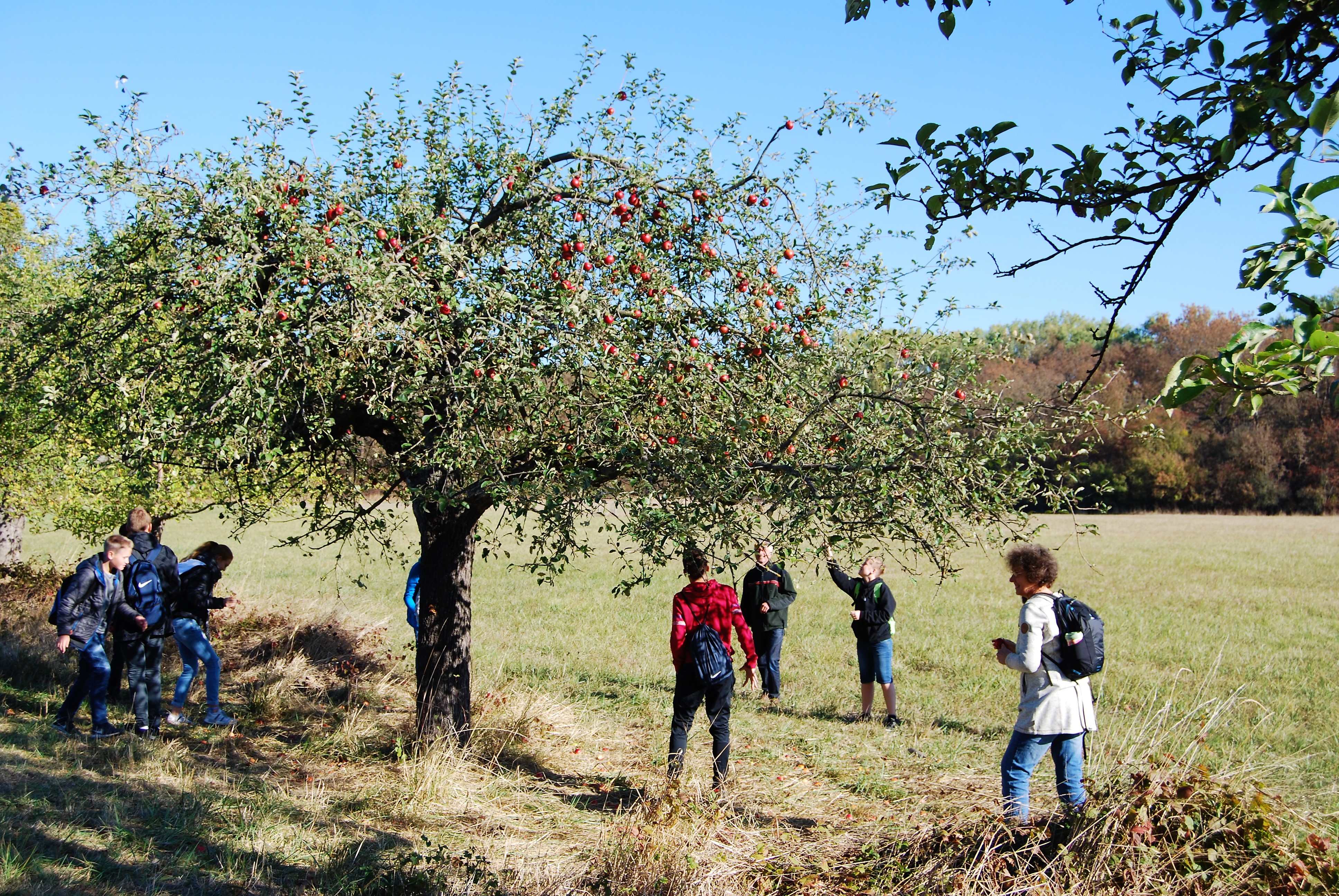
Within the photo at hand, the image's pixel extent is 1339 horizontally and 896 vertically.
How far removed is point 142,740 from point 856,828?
18.1 feet

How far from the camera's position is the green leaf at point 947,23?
290 cm

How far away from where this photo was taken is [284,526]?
27.2 meters

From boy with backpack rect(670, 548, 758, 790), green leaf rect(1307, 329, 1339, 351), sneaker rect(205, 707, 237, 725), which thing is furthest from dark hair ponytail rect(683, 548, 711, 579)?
sneaker rect(205, 707, 237, 725)

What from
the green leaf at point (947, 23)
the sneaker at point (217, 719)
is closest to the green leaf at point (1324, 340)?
the green leaf at point (947, 23)

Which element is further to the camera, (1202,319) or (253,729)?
(1202,319)

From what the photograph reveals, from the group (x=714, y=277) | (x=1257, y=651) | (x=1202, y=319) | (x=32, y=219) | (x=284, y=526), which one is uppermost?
(x=1202, y=319)

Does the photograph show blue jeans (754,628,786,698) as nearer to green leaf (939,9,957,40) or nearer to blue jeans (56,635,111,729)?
blue jeans (56,635,111,729)

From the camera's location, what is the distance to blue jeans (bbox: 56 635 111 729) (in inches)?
279

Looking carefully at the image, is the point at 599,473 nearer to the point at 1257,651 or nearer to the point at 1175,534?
the point at 1257,651

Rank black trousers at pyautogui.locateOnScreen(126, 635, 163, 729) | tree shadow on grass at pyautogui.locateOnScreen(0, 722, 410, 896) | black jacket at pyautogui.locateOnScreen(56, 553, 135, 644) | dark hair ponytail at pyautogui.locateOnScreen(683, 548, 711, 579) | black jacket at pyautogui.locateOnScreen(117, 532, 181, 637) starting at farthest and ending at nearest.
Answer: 1. black jacket at pyautogui.locateOnScreen(117, 532, 181, 637)
2. black trousers at pyautogui.locateOnScreen(126, 635, 163, 729)
3. black jacket at pyautogui.locateOnScreen(56, 553, 135, 644)
4. dark hair ponytail at pyautogui.locateOnScreen(683, 548, 711, 579)
5. tree shadow on grass at pyautogui.locateOnScreen(0, 722, 410, 896)

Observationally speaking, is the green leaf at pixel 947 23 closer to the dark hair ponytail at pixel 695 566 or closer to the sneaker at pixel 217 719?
the dark hair ponytail at pixel 695 566

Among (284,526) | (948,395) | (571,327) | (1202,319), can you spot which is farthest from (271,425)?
(1202,319)

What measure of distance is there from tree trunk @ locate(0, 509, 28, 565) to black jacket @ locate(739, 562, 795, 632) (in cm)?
1130

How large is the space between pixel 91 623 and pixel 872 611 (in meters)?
6.62
